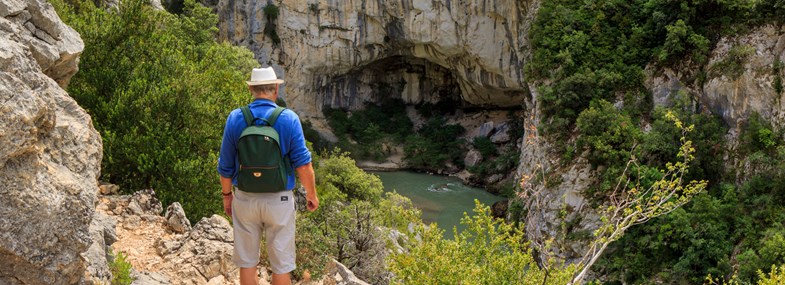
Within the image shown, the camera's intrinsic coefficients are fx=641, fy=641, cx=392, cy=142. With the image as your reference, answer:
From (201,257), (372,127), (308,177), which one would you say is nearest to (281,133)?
(308,177)

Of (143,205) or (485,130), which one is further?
(485,130)

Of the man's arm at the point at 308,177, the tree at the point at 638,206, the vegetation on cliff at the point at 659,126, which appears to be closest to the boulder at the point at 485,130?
the vegetation on cliff at the point at 659,126

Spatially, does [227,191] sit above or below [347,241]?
above

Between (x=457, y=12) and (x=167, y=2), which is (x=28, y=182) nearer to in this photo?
(x=457, y=12)

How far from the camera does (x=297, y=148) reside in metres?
4.12

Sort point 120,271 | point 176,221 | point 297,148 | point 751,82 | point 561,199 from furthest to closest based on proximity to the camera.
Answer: point 561,199, point 751,82, point 176,221, point 120,271, point 297,148

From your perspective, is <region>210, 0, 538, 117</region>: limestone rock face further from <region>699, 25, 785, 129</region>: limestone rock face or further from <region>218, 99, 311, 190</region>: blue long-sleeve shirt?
<region>218, 99, 311, 190</region>: blue long-sleeve shirt

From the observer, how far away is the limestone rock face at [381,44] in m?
27.9

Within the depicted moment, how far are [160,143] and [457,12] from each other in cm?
1972

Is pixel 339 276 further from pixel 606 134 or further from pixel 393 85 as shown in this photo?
pixel 393 85

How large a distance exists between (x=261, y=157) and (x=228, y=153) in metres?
0.33

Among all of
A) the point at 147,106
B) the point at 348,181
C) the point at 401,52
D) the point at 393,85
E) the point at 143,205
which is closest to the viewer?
the point at 143,205

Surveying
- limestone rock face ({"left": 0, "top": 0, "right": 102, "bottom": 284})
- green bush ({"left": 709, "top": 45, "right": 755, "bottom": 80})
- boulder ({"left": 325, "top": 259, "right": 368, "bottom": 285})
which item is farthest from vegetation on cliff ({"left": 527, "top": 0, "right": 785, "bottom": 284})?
limestone rock face ({"left": 0, "top": 0, "right": 102, "bottom": 284})

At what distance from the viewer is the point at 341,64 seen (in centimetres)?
3186
